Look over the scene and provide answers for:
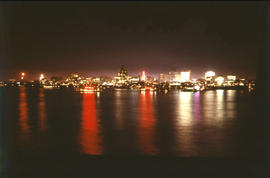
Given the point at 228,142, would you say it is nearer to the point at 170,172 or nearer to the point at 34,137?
the point at 170,172

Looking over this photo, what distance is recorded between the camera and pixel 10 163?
6020 millimetres

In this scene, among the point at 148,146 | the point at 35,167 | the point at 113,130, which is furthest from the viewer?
the point at 113,130

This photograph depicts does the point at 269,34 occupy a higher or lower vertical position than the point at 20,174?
higher

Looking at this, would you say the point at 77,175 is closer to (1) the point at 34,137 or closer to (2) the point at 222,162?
(2) the point at 222,162

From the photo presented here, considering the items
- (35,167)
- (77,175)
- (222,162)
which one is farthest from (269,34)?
(35,167)

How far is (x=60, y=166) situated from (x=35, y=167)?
530 mm

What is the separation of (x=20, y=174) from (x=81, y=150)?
2.84m

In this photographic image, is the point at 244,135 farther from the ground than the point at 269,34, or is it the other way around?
the point at 269,34

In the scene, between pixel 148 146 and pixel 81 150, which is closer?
pixel 81 150

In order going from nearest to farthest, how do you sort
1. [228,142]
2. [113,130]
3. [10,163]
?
[10,163]
[228,142]
[113,130]

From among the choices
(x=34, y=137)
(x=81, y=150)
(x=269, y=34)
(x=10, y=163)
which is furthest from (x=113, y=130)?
(x=269, y=34)

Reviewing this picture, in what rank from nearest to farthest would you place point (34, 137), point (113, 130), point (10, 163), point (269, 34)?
point (10, 163) < point (269, 34) < point (34, 137) < point (113, 130)

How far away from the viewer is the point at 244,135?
36.5ft

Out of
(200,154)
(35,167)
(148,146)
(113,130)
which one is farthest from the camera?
(113,130)
